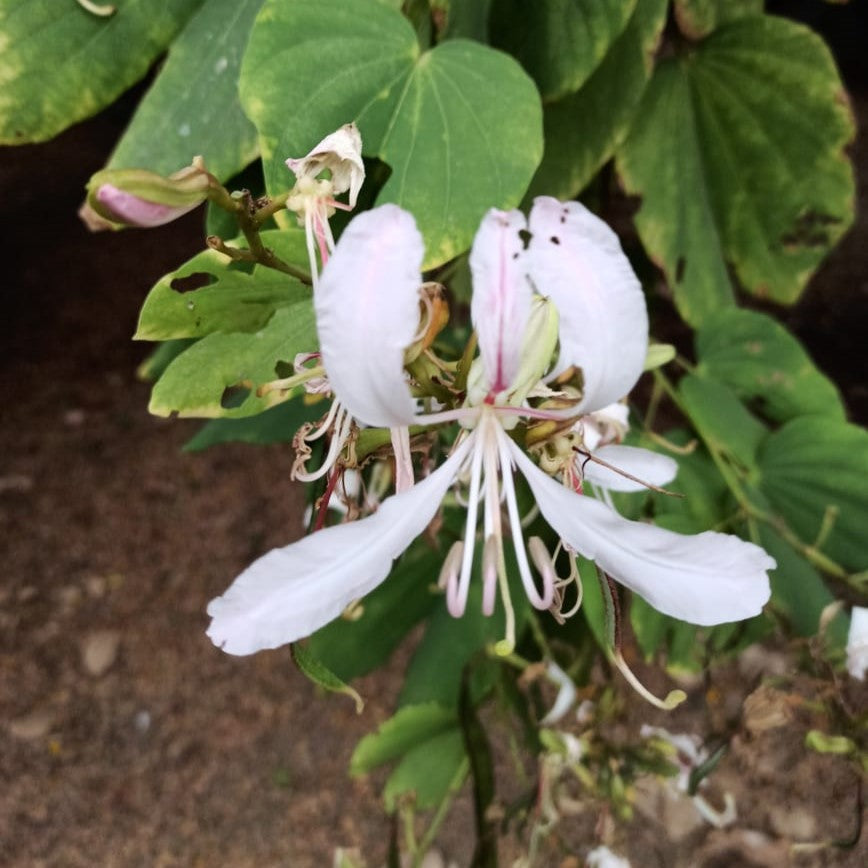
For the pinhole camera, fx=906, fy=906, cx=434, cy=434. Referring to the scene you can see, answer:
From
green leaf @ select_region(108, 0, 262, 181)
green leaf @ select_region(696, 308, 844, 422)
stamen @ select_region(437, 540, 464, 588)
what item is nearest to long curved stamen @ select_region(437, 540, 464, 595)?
stamen @ select_region(437, 540, 464, 588)

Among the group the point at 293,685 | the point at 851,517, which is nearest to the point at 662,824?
the point at 293,685

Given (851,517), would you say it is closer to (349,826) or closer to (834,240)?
(834,240)

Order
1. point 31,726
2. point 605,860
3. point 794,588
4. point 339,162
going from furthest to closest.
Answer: point 31,726 < point 605,860 < point 794,588 < point 339,162

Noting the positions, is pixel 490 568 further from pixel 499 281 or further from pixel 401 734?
pixel 401 734

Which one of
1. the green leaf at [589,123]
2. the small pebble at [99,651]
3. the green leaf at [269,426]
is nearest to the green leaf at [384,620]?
the green leaf at [269,426]

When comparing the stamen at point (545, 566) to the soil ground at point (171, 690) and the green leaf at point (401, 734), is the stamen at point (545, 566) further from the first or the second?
the soil ground at point (171, 690)

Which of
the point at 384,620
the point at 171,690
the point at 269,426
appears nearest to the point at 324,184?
the point at 269,426
